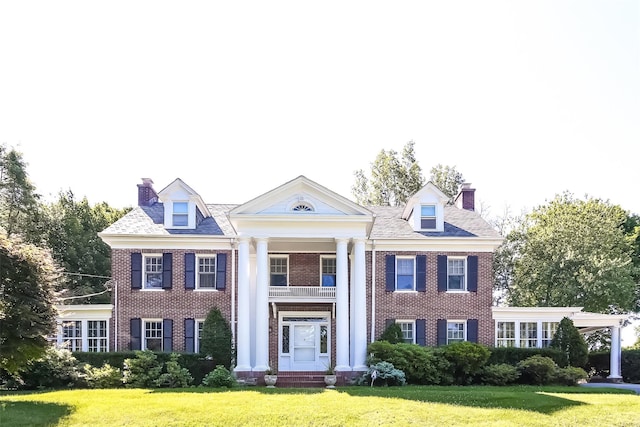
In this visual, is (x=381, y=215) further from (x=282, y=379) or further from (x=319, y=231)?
(x=282, y=379)

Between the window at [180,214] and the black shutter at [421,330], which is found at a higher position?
the window at [180,214]

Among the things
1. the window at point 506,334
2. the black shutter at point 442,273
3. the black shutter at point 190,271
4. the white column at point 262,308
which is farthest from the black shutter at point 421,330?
the black shutter at point 190,271

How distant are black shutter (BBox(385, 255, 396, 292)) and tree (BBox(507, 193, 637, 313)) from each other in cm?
1636

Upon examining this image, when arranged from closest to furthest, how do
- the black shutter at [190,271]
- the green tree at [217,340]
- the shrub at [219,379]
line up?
the shrub at [219,379] → the green tree at [217,340] → the black shutter at [190,271]

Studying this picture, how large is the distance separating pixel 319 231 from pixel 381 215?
22.5 feet

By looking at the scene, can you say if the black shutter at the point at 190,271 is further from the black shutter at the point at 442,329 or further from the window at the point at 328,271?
the black shutter at the point at 442,329

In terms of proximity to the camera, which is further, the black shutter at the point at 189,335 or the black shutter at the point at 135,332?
the black shutter at the point at 189,335

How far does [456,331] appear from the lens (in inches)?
1133

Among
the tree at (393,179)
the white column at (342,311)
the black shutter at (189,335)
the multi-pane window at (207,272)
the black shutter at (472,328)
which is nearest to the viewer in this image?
the white column at (342,311)

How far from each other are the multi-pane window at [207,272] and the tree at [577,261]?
22833 millimetres

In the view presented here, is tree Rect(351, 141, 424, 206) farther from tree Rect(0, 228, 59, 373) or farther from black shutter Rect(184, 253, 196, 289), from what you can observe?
tree Rect(0, 228, 59, 373)

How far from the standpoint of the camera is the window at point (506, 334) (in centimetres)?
2959

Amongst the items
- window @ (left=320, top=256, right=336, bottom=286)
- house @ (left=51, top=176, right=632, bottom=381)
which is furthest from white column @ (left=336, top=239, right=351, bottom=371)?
window @ (left=320, top=256, right=336, bottom=286)

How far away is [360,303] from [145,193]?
42.5ft
